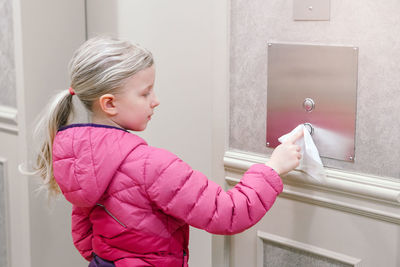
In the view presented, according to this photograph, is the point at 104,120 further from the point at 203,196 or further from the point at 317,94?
the point at 317,94

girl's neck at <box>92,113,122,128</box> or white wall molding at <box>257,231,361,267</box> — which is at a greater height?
girl's neck at <box>92,113,122,128</box>

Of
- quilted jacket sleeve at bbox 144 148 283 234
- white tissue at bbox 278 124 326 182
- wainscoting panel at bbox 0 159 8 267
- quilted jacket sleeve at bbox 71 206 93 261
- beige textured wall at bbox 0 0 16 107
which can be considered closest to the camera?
quilted jacket sleeve at bbox 144 148 283 234

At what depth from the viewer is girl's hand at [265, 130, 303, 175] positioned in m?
1.29

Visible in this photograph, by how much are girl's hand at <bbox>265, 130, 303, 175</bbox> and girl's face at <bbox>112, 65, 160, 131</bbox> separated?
283 mm

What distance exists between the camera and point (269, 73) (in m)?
1.43

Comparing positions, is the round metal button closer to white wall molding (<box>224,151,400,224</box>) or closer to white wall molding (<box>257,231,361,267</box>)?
white wall molding (<box>224,151,400,224</box>)

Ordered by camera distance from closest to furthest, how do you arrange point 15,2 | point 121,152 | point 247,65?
point 121,152, point 247,65, point 15,2

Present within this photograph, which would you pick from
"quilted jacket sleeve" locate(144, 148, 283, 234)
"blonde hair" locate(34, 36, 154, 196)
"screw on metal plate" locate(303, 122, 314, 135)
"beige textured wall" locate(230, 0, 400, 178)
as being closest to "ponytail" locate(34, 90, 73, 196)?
"blonde hair" locate(34, 36, 154, 196)

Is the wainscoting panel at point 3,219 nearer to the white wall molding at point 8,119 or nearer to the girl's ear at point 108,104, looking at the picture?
the white wall molding at point 8,119

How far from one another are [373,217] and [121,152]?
0.56 m

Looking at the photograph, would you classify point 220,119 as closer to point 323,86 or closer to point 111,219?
point 323,86

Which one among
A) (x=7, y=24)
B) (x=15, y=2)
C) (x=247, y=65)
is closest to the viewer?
(x=247, y=65)

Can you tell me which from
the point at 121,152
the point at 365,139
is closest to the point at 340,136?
the point at 365,139

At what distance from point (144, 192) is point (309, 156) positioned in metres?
0.38
